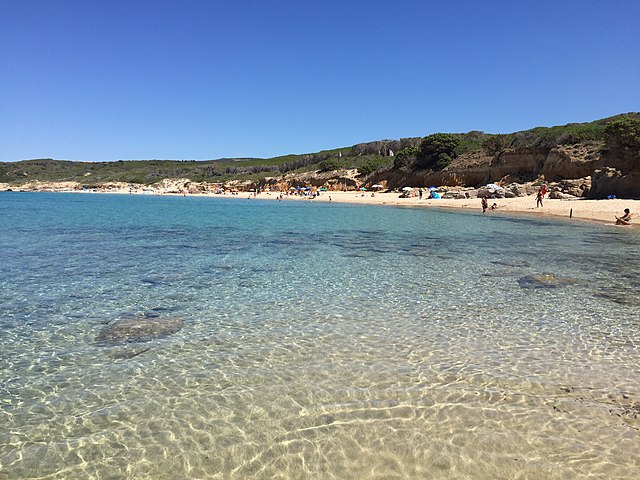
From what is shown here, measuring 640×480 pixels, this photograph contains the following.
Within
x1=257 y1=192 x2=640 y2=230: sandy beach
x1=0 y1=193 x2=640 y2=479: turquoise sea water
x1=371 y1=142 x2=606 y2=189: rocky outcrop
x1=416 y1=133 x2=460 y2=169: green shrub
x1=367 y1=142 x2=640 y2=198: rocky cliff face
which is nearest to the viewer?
x1=0 y1=193 x2=640 y2=479: turquoise sea water

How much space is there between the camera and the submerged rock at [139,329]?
21.1ft

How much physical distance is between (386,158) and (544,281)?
73.1m

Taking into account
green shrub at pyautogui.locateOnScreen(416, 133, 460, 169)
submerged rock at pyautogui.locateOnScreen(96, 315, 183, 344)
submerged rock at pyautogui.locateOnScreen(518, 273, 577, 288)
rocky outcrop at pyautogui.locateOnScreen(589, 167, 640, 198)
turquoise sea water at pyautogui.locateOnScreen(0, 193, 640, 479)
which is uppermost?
green shrub at pyautogui.locateOnScreen(416, 133, 460, 169)

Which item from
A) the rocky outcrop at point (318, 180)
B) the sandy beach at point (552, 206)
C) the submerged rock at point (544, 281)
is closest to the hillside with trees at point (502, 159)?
the rocky outcrop at point (318, 180)

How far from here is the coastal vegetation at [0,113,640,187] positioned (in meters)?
45.2

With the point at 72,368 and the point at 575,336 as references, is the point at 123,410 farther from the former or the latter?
the point at 575,336

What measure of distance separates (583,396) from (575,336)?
2.25 meters

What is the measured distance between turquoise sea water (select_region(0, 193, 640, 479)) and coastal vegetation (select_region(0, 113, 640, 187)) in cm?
3753

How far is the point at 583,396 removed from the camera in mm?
4809

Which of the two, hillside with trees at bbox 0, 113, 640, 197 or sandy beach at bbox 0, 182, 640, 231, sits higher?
hillside with trees at bbox 0, 113, 640, 197

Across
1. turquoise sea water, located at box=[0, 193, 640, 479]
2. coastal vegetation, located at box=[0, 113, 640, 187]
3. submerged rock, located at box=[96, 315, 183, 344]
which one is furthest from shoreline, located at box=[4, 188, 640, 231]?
submerged rock, located at box=[96, 315, 183, 344]

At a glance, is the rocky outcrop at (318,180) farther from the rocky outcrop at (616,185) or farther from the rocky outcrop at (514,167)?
the rocky outcrop at (616,185)

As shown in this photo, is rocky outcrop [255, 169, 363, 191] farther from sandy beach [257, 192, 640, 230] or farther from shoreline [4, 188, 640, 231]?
sandy beach [257, 192, 640, 230]

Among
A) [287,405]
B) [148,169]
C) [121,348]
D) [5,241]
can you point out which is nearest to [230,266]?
[121,348]
